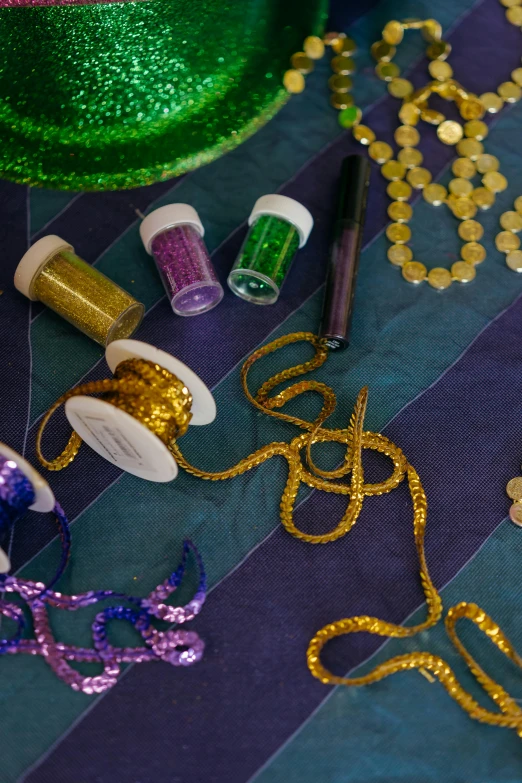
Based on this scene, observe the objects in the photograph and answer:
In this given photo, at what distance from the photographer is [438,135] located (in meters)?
0.89

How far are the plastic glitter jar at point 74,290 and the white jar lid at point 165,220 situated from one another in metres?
0.06

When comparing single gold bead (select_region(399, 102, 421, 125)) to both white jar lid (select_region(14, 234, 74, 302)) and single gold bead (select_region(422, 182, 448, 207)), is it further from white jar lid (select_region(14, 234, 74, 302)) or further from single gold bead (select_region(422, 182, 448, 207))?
white jar lid (select_region(14, 234, 74, 302))

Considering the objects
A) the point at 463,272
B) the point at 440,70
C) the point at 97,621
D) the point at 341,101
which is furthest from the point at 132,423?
the point at 440,70

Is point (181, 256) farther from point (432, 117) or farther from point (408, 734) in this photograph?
point (408, 734)

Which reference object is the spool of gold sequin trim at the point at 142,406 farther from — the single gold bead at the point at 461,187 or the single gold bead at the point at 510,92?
the single gold bead at the point at 510,92

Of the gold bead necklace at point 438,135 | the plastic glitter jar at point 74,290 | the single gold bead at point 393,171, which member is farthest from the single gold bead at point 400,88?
the plastic glitter jar at point 74,290

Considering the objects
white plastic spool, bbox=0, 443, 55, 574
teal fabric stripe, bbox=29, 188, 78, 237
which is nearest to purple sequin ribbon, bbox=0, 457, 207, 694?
white plastic spool, bbox=0, 443, 55, 574

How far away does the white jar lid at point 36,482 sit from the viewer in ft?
1.89

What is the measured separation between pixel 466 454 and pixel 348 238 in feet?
0.83

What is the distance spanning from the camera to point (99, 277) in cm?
73

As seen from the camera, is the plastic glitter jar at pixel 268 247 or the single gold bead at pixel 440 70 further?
the single gold bead at pixel 440 70

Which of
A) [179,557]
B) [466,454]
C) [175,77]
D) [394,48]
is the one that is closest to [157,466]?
[179,557]

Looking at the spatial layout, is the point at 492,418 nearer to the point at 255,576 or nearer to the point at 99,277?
the point at 255,576

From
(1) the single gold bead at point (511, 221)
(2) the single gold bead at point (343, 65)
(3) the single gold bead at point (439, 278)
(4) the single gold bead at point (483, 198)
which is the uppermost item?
Result: (2) the single gold bead at point (343, 65)
